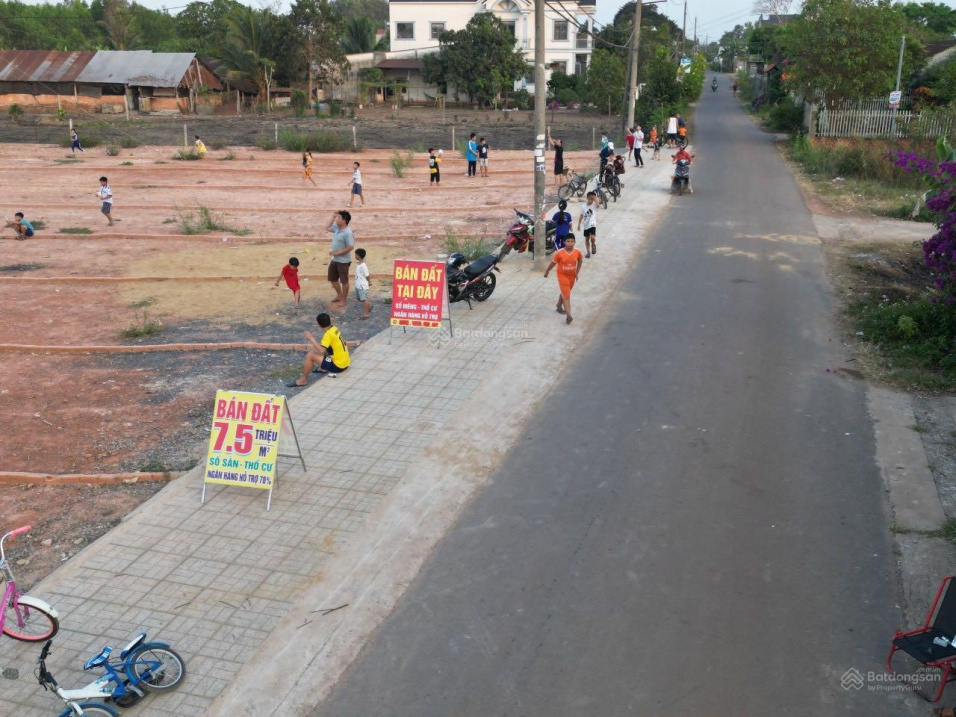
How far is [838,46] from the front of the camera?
106 ft

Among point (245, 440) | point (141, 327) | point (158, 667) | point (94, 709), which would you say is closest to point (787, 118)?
point (141, 327)

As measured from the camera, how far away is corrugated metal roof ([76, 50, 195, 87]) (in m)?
→ 52.4

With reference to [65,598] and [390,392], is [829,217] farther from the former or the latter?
[65,598]

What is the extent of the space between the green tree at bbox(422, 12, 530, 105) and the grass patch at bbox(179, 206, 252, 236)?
1504 inches

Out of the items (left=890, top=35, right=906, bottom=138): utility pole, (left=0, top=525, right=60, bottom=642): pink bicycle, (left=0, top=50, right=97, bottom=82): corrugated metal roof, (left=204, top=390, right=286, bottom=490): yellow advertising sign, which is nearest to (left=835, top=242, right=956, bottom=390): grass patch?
(left=204, top=390, right=286, bottom=490): yellow advertising sign

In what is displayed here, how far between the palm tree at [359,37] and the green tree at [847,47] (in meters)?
50.2

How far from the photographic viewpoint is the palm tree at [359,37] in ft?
245

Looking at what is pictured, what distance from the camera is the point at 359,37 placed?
247 ft

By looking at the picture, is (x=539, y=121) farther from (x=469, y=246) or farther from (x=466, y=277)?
(x=466, y=277)

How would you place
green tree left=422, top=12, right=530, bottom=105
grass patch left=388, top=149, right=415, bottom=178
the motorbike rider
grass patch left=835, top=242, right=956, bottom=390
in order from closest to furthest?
grass patch left=835, top=242, right=956, bottom=390
the motorbike rider
grass patch left=388, top=149, right=415, bottom=178
green tree left=422, top=12, right=530, bottom=105

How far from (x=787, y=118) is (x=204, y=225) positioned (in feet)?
110

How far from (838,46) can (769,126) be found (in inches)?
549

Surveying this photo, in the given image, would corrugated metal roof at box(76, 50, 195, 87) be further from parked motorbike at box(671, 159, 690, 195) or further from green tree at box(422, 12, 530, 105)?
parked motorbike at box(671, 159, 690, 195)

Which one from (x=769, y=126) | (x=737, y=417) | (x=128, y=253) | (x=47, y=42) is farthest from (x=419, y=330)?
(x=47, y=42)
